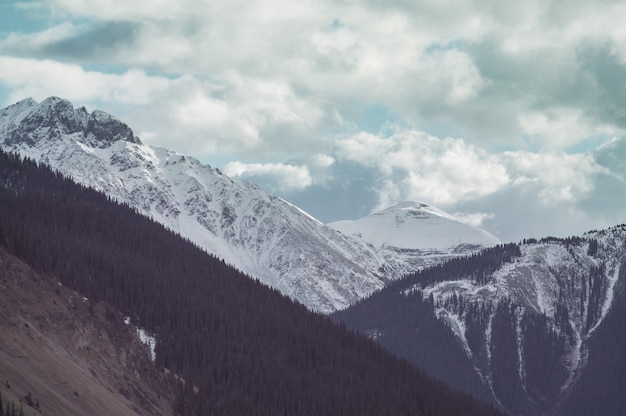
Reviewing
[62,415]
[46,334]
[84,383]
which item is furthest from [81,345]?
[62,415]

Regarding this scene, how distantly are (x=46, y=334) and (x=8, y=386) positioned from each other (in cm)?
3945

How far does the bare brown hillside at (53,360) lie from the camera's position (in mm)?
155000

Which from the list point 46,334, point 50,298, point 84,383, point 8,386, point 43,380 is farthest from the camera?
point 50,298

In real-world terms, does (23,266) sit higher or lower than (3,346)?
higher

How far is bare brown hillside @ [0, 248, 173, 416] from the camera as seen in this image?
155000mm

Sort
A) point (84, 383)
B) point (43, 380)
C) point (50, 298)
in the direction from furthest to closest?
1. point (50, 298)
2. point (84, 383)
3. point (43, 380)

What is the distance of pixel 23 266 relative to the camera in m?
199

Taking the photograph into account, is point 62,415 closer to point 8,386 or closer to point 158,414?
point 8,386

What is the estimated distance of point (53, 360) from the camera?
172375mm

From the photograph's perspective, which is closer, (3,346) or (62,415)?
(62,415)

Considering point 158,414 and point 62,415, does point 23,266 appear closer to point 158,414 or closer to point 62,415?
point 158,414

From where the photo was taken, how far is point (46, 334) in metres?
185

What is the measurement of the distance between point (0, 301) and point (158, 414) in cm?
3444

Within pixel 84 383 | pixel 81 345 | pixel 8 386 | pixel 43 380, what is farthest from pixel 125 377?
pixel 8 386
